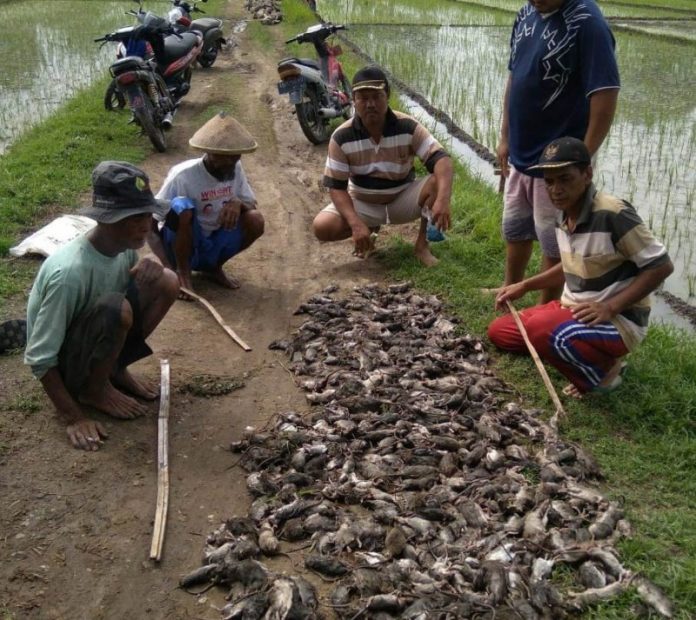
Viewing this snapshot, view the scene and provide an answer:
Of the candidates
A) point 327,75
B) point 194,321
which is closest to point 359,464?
point 194,321

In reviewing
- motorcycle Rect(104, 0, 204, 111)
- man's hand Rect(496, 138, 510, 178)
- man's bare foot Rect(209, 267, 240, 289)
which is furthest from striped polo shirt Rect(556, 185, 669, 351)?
motorcycle Rect(104, 0, 204, 111)

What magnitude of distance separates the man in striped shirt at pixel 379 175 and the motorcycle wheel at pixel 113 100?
5.90m

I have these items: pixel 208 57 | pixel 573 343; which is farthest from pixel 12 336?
pixel 208 57

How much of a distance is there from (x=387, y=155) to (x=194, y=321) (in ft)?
6.82

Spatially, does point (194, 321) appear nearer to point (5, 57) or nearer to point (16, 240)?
point (16, 240)

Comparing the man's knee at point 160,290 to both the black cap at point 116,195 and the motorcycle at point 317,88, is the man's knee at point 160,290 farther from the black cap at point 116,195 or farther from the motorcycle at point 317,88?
the motorcycle at point 317,88

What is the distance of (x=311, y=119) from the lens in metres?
9.77

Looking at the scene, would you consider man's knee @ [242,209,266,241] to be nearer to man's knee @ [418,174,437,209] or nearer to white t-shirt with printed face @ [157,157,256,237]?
white t-shirt with printed face @ [157,157,256,237]

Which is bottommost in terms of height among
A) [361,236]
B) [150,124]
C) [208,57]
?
[208,57]

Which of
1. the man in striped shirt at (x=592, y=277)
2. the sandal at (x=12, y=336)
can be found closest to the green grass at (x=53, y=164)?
the sandal at (x=12, y=336)

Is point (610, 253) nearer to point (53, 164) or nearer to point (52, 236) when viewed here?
point (52, 236)

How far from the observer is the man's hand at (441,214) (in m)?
5.74

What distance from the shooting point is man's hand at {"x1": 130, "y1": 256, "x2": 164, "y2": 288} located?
4.15m

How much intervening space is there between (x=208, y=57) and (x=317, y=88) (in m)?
5.84
